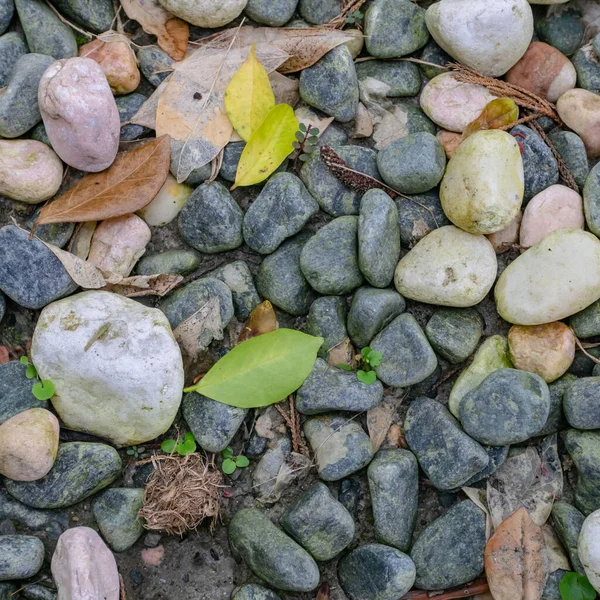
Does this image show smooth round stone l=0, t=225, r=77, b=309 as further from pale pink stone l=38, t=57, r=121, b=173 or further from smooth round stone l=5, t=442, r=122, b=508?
smooth round stone l=5, t=442, r=122, b=508

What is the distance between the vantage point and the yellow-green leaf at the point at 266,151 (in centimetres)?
273

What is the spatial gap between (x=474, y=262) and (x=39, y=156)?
172cm

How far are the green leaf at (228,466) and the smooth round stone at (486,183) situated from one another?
127 centimetres

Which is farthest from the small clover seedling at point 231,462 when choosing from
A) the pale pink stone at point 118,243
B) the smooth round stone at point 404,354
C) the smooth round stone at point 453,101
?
the smooth round stone at point 453,101

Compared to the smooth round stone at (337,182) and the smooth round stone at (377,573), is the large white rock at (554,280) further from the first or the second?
the smooth round stone at (377,573)

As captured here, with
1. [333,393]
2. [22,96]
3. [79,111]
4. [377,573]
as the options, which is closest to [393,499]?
[377,573]

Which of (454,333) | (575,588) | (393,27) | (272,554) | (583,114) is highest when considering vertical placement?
(393,27)

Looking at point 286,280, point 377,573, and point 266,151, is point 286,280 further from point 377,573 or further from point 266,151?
point 377,573

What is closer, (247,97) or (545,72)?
(247,97)

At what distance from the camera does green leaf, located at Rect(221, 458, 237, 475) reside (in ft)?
8.56

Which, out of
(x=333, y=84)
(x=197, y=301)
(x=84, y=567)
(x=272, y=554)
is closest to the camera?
(x=84, y=567)

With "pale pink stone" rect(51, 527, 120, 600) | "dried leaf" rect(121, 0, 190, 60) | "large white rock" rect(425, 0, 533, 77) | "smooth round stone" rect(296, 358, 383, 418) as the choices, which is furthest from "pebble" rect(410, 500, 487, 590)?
"dried leaf" rect(121, 0, 190, 60)

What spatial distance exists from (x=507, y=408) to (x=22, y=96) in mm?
2166

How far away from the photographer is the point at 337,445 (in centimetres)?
259
